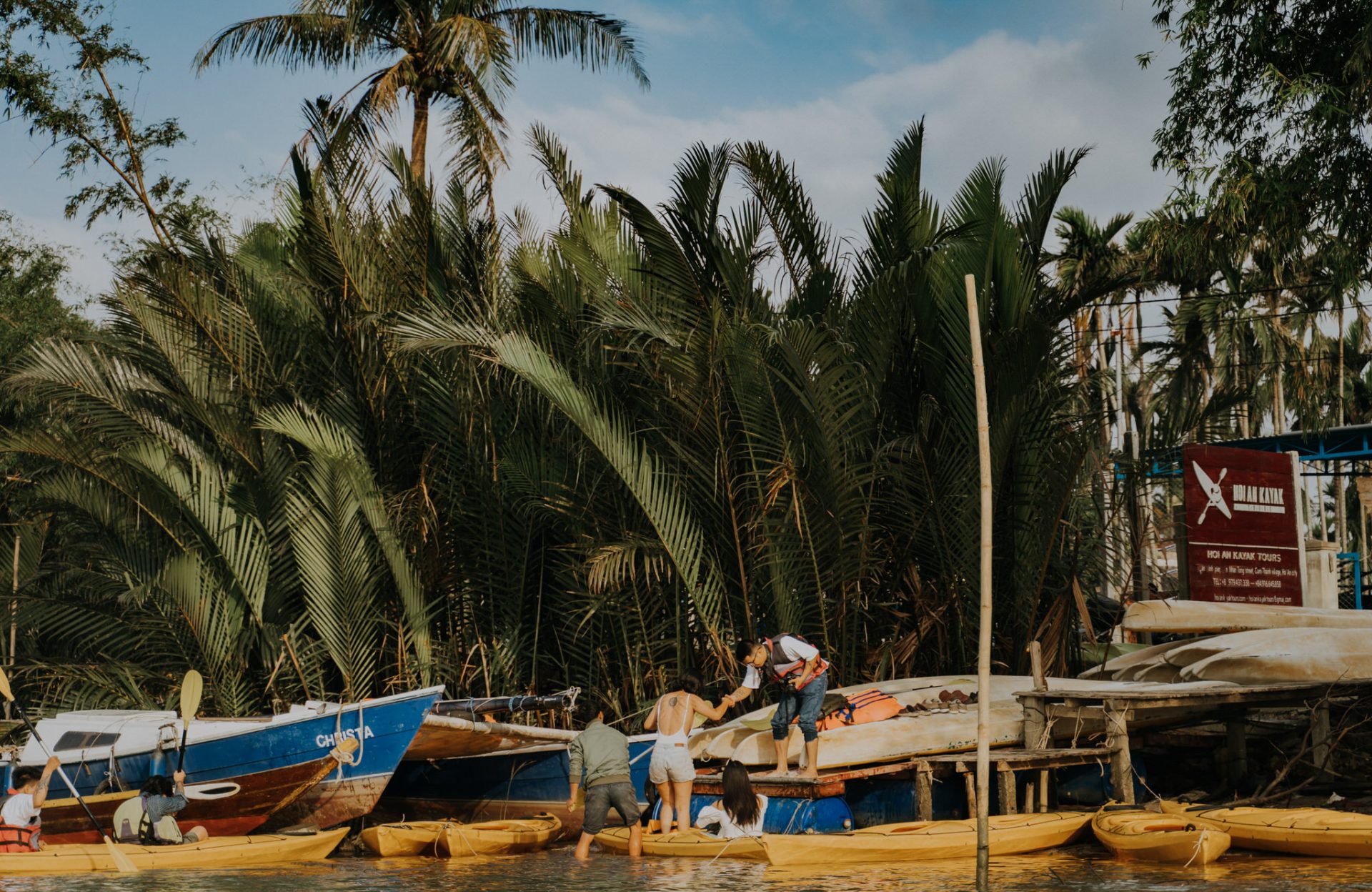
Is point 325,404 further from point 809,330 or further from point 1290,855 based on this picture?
point 1290,855

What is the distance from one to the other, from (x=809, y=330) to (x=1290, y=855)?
5.85 m

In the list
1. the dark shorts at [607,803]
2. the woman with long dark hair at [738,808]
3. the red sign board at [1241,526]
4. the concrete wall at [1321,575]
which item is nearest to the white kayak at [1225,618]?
the red sign board at [1241,526]

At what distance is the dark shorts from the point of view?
1122cm

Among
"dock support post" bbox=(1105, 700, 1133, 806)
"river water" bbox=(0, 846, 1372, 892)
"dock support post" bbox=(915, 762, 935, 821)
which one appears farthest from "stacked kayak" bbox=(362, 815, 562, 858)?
"dock support post" bbox=(1105, 700, 1133, 806)

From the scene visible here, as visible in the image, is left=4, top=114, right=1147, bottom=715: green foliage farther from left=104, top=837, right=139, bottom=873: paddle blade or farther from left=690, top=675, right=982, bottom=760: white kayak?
left=104, top=837, right=139, bottom=873: paddle blade

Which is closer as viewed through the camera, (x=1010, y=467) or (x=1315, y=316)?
(x=1010, y=467)

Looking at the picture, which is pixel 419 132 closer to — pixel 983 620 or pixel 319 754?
pixel 319 754

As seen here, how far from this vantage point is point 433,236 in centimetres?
1545

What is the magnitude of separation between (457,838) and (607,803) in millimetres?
1655

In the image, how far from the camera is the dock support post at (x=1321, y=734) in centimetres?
1193

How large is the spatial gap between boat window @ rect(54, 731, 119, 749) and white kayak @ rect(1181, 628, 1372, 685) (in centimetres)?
1052

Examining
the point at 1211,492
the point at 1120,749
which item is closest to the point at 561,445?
the point at 1120,749

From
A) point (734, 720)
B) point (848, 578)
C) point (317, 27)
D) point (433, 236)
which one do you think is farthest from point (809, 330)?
point (317, 27)

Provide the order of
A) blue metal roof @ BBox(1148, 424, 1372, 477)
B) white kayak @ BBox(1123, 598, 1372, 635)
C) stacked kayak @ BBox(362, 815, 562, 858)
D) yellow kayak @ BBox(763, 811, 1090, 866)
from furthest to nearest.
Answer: blue metal roof @ BBox(1148, 424, 1372, 477)
white kayak @ BBox(1123, 598, 1372, 635)
stacked kayak @ BBox(362, 815, 562, 858)
yellow kayak @ BBox(763, 811, 1090, 866)
